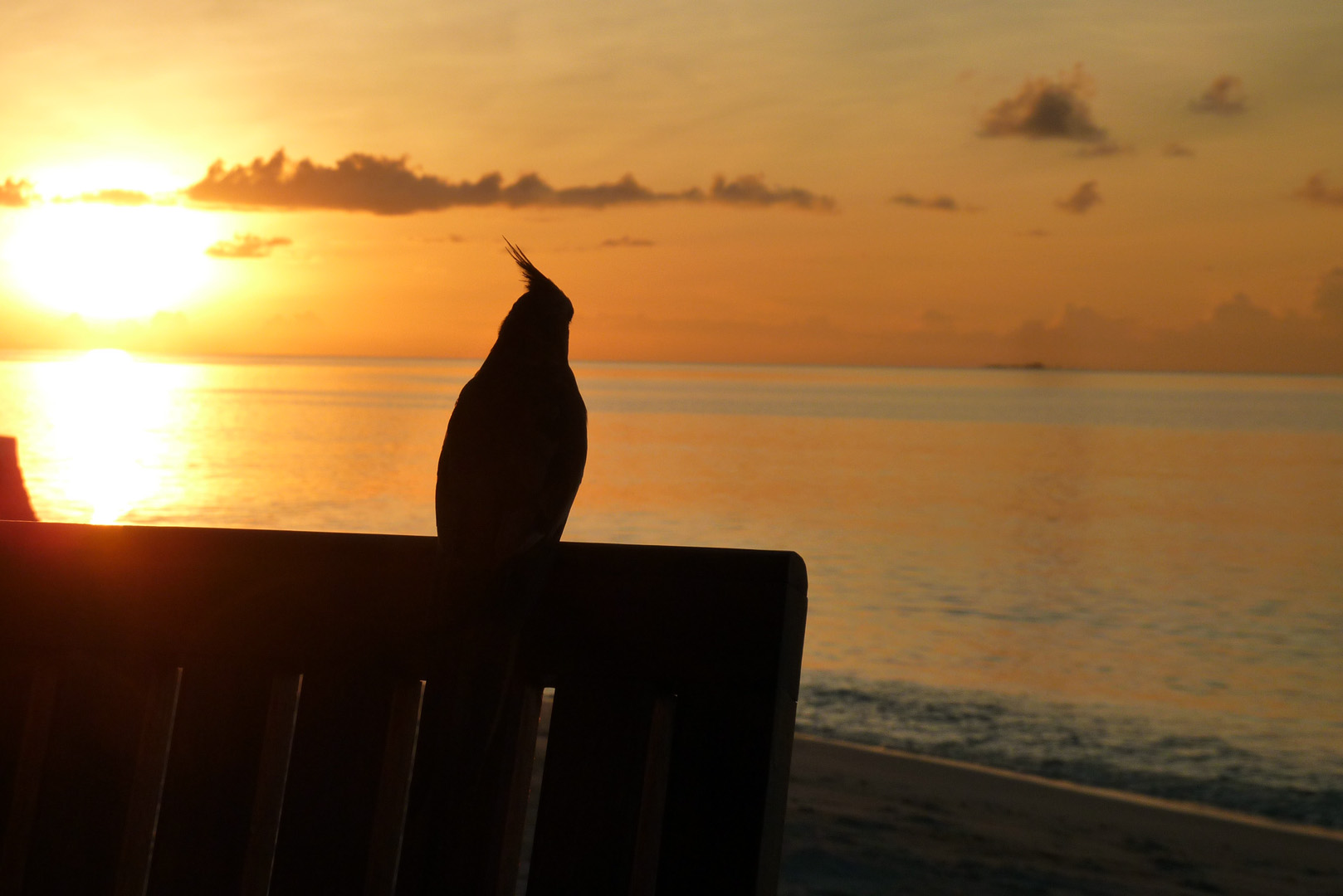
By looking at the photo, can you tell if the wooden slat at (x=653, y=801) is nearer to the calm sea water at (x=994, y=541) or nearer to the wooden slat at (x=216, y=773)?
the wooden slat at (x=216, y=773)

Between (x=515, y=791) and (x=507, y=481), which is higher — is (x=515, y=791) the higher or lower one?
the lower one

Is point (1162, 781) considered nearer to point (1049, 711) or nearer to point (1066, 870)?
point (1049, 711)

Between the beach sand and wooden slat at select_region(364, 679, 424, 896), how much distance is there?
14.7 feet

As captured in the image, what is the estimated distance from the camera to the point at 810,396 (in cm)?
12250

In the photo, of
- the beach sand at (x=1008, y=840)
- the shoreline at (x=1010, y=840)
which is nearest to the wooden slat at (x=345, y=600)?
the beach sand at (x=1008, y=840)

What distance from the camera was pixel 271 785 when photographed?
5.52ft

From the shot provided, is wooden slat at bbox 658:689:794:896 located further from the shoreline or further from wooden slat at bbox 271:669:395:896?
the shoreline

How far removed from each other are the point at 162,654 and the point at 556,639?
62 centimetres

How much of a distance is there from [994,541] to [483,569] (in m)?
24.7

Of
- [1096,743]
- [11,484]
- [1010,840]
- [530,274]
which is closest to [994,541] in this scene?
[1096,743]

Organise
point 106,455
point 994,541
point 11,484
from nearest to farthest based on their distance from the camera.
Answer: point 11,484, point 994,541, point 106,455

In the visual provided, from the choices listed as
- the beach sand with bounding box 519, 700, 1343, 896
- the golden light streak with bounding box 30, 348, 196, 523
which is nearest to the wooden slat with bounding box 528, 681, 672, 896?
the beach sand with bounding box 519, 700, 1343, 896

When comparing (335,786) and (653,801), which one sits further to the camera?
(335,786)

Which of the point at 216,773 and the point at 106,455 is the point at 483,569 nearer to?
the point at 216,773
